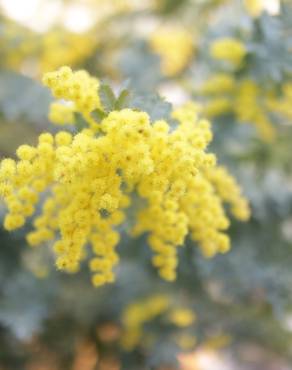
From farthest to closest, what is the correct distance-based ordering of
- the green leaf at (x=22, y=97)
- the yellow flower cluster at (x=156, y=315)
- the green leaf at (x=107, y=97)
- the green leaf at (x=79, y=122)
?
1. the yellow flower cluster at (x=156, y=315)
2. the green leaf at (x=22, y=97)
3. the green leaf at (x=79, y=122)
4. the green leaf at (x=107, y=97)

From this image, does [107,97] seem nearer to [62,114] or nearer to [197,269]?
[62,114]

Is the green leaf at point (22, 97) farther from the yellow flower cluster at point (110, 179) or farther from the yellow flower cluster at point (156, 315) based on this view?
the yellow flower cluster at point (156, 315)

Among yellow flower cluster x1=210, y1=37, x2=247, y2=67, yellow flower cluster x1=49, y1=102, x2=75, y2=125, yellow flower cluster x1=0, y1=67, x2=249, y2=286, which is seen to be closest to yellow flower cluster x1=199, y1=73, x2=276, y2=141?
yellow flower cluster x1=210, y1=37, x2=247, y2=67

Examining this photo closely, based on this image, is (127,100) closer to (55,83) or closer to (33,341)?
(55,83)

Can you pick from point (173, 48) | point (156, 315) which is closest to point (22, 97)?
point (156, 315)

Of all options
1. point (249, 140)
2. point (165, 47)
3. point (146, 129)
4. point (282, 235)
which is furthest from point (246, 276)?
point (165, 47)

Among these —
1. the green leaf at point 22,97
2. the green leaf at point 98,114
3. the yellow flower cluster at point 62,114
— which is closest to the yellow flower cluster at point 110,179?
the green leaf at point 98,114

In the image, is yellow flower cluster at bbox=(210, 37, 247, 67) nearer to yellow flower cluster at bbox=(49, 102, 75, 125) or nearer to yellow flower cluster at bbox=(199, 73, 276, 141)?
yellow flower cluster at bbox=(199, 73, 276, 141)
